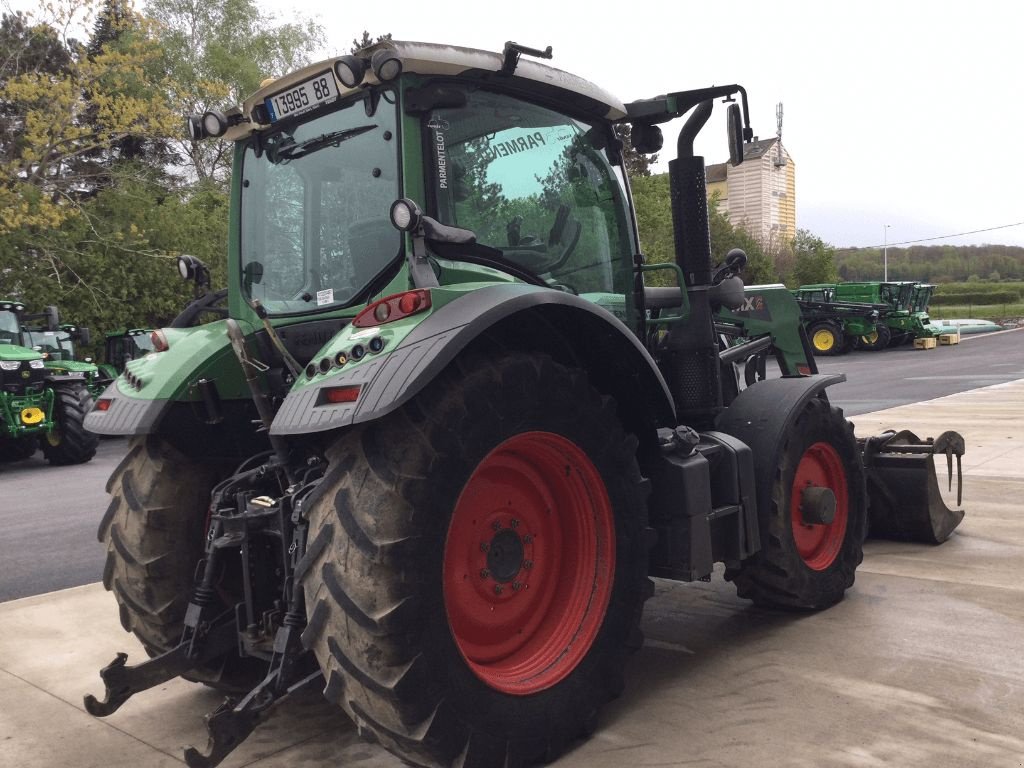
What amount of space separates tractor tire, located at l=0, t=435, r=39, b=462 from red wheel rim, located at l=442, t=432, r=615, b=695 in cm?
1306

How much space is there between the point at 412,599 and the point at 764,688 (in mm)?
1684

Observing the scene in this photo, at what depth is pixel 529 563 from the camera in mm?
3369

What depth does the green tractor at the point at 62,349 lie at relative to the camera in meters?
14.9

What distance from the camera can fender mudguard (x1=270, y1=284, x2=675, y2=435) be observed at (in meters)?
2.71

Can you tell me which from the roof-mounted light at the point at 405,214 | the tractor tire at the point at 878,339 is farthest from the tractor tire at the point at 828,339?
the roof-mounted light at the point at 405,214

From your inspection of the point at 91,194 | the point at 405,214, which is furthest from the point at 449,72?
the point at 91,194

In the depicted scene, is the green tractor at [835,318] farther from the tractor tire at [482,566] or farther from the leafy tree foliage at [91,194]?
the tractor tire at [482,566]

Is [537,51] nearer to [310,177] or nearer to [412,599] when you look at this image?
[310,177]

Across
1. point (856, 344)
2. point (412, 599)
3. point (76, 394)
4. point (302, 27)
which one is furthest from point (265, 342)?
point (302, 27)

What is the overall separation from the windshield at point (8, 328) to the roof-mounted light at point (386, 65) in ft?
44.5

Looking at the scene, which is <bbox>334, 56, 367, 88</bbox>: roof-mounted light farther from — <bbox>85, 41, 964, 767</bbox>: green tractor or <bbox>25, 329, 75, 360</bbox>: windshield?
<bbox>25, 329, 75, 360</bbox>: windshield

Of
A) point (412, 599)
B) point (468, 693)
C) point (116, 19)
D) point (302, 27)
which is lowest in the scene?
point (468, 693)

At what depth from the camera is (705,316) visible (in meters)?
4.34

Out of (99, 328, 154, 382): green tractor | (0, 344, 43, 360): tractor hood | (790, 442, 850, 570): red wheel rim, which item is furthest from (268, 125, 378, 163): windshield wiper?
(99, 328, 154, 382): green tractor
